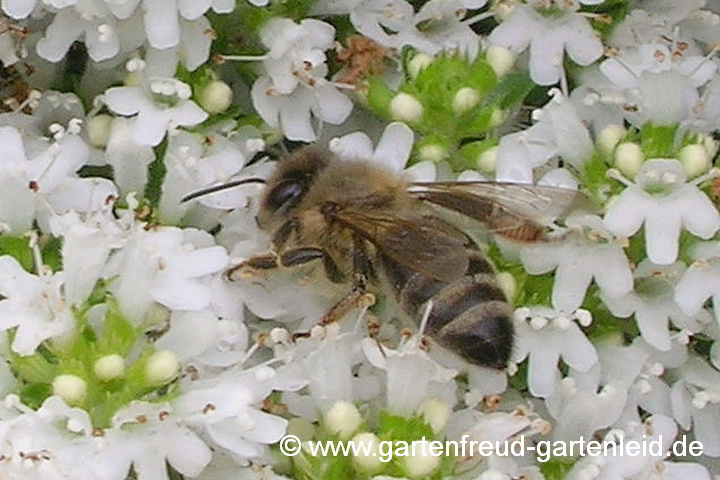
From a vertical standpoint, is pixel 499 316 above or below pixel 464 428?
above

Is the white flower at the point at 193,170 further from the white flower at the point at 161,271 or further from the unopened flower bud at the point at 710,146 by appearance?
the unopened flower bud at the point at 710,146

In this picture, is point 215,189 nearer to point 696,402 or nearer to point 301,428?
point 301,428

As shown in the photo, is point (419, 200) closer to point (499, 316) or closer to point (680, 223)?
point (499, 316)

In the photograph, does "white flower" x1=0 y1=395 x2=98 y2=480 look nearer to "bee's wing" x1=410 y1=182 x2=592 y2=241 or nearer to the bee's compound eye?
the bee's compound eye

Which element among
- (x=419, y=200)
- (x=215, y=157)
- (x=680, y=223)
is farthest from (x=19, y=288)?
(x=680, y=223)

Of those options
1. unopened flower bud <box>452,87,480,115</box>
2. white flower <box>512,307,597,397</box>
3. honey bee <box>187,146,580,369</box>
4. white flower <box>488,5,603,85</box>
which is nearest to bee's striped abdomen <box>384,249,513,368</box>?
honey bee <box>187,146,580,369</box>
